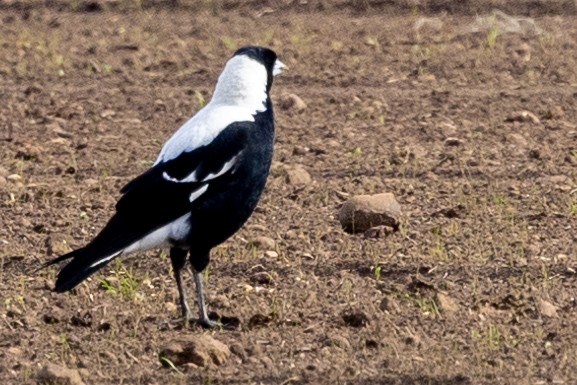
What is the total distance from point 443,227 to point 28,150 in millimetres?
3040

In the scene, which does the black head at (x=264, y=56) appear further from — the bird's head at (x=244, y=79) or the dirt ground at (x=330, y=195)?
the dirt ground at (x=330, y=195)

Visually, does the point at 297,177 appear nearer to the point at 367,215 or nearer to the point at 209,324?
the point at 367,215

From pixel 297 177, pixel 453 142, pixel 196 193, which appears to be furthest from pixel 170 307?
pixel 453 142

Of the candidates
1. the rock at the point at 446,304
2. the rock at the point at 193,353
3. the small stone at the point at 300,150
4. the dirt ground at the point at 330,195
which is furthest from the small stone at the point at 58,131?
the rock at the point at 193,353

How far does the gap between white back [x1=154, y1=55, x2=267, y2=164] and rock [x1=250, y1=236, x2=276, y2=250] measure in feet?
3.58

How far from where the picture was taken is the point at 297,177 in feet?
31.3

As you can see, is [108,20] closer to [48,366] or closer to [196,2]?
[196,2]

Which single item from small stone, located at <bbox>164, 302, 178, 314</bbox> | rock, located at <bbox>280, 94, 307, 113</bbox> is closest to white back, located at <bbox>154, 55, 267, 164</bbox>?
small stone, located at <bbox>164, 302, 178, 314</bbox>

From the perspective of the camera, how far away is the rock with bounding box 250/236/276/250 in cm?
809

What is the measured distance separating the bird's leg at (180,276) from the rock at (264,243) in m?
1.00

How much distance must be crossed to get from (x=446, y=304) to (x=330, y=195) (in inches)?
90.4

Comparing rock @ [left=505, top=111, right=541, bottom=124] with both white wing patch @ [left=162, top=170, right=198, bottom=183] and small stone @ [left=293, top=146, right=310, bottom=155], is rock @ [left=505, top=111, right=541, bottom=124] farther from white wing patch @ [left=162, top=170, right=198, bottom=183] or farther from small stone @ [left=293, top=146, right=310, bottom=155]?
white wing patch @ [left=162, top=170, right=198, bottom=183]

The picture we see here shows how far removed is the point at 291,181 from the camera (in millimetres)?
9500

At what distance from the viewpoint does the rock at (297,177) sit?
374 inches
